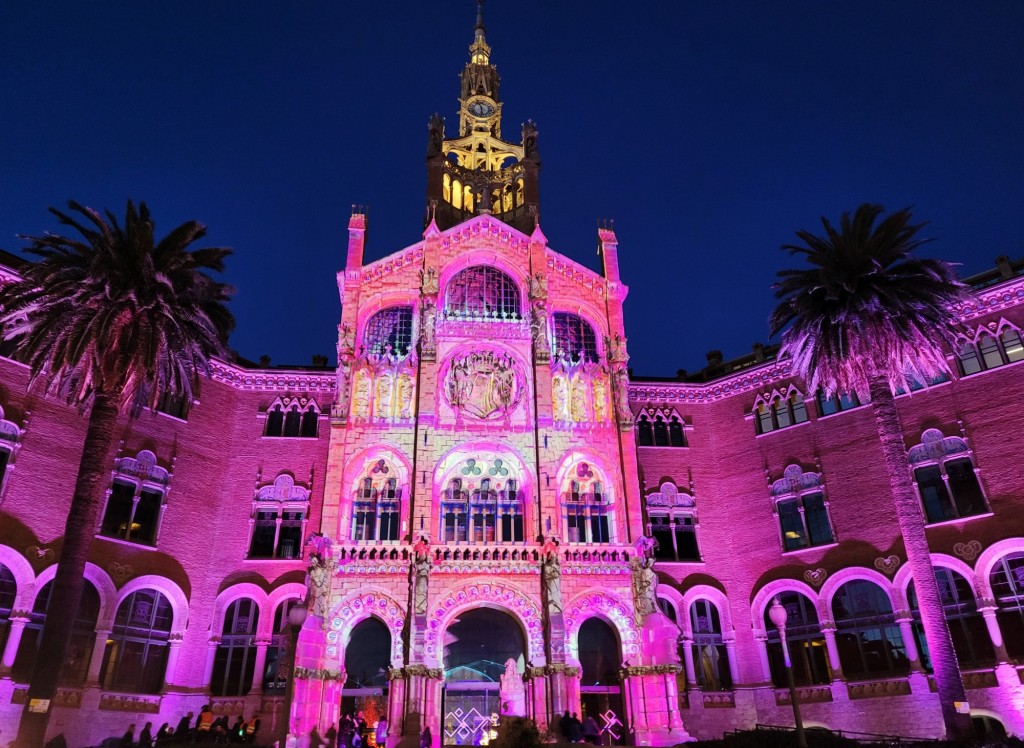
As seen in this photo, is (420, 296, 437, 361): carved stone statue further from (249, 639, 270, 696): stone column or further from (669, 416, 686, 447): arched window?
(249, 639, 270, 696): stone column

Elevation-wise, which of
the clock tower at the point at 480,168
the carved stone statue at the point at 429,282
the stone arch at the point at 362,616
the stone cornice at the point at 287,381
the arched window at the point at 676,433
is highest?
the clock tower at the point at 480,168

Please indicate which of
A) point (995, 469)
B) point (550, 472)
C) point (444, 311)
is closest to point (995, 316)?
point (995, 469)

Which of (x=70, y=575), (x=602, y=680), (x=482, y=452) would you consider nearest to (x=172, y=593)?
(x=70, y=575)

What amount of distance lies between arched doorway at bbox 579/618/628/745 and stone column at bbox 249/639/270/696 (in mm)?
13149

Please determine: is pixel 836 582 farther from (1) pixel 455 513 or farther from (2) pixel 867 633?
(1) pixel 455 513

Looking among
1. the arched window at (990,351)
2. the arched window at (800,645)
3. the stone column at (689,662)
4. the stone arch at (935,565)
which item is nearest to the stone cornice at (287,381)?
the stone column at (689,662)

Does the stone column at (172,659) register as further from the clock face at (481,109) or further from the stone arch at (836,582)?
the clock face at (481,109)

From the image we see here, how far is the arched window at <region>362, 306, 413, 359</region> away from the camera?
119 feet

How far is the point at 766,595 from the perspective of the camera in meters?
34.0

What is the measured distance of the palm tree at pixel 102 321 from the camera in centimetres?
2348

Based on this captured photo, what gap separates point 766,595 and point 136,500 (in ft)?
90.0

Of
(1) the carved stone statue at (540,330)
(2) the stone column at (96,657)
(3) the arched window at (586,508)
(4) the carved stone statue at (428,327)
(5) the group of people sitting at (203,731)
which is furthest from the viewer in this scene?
(1) the carved stone statue at (540,330)

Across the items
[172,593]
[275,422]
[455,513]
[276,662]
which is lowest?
[276,662]

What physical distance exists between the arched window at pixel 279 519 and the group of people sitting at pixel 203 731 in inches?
270
